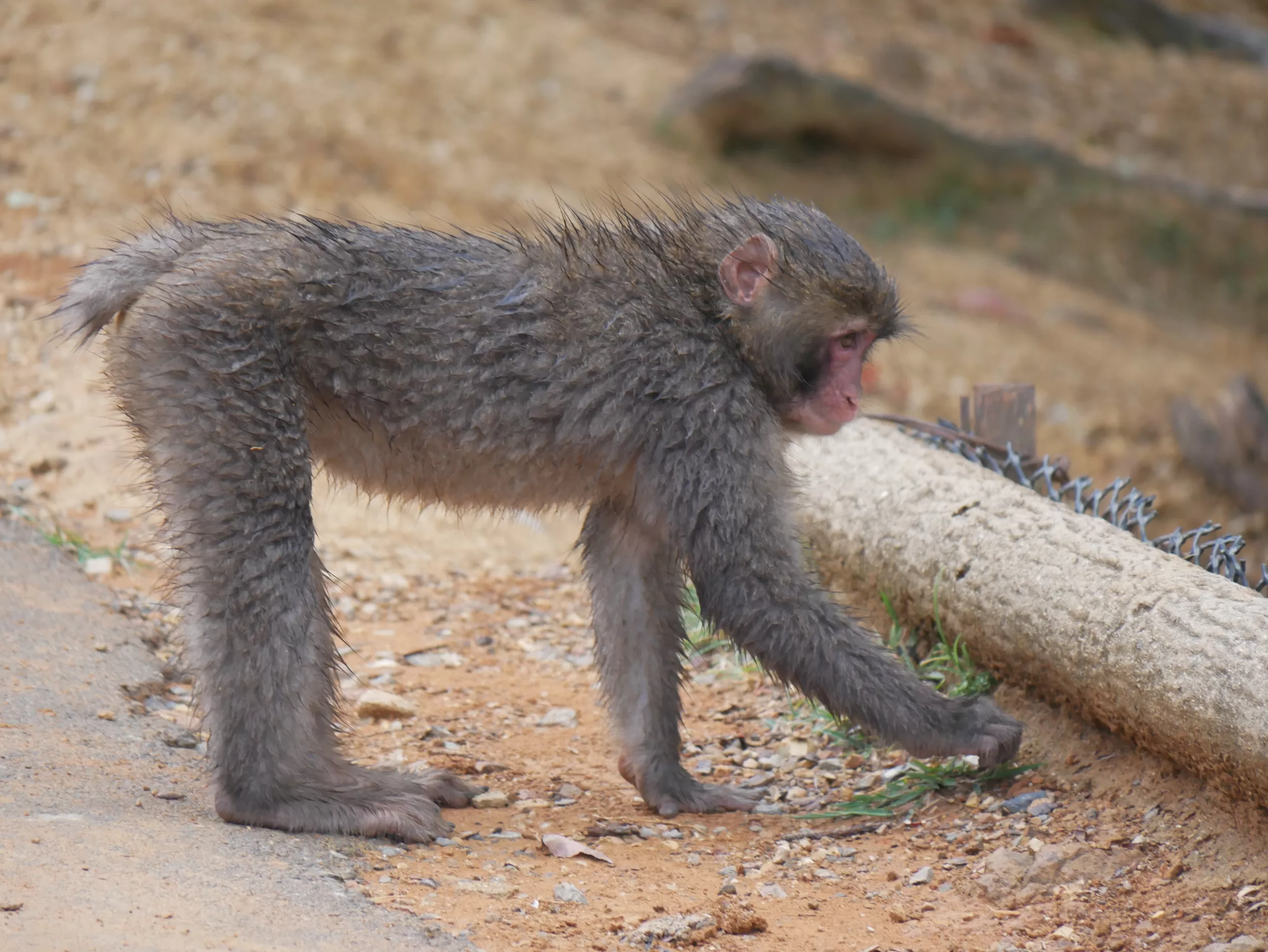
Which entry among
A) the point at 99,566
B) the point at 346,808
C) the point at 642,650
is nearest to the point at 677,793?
the point at 642,650

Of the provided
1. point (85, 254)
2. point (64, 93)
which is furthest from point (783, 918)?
point (64, 93)

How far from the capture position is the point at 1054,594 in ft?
13.7

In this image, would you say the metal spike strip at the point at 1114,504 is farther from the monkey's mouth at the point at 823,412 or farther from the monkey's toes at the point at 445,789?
the monkey's toes at the point at 445,789

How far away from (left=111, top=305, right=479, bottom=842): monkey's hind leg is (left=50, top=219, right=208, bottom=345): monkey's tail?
0.46ft

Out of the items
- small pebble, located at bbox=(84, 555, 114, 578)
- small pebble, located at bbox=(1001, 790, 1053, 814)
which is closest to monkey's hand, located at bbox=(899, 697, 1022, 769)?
small pebble, located at bbox=(1001, 790, 1053, 814)

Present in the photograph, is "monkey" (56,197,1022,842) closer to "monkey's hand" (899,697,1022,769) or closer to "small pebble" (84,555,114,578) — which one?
"monkey's hand" (899,697,1022,769)

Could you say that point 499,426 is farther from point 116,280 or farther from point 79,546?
point 79,546

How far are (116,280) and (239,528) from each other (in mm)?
839

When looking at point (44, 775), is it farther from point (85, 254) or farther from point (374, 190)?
point (374, 190)

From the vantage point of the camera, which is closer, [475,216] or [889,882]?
[889,882]

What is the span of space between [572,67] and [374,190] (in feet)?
10.0

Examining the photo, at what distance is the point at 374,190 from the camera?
9438 millimetres

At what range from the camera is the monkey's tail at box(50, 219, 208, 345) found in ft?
13.2

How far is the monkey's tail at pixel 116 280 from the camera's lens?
158 inches
